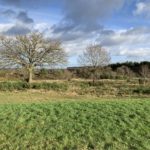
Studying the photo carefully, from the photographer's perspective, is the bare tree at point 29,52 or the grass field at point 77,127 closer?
the grass field at point 77,127

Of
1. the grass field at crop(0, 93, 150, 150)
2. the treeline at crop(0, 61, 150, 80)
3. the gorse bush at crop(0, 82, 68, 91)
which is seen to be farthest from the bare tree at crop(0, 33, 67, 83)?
the grass field at crop(0, 93, 150, 150)

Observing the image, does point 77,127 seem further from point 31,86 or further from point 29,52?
point 29,52

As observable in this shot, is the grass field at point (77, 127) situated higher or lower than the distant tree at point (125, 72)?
lower

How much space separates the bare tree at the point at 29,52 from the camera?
165 ft

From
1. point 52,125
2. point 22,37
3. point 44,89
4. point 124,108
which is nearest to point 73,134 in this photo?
point 52,125

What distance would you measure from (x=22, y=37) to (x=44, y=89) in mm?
14191

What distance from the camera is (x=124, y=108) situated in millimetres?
13383

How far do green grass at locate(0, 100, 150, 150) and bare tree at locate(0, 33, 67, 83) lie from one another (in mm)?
36626

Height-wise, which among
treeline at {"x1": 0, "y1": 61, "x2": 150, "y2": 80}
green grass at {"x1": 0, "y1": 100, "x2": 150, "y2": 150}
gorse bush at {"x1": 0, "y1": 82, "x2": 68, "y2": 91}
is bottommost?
gorse bush at {"x1": 0, "y1": 82, "x2": 68, "y2": 91}

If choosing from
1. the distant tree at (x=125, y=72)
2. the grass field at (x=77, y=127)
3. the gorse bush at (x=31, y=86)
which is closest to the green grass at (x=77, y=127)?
the grass field at (x=77, y=127)

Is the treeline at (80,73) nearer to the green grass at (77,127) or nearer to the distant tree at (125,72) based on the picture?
the distant tree at (125,72)

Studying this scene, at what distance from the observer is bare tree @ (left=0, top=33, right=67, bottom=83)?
50375mm

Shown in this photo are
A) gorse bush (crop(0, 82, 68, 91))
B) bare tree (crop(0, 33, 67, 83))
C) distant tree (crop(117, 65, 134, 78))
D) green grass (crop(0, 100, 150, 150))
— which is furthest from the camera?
distant tree (crop(117, 65, 134, 78))

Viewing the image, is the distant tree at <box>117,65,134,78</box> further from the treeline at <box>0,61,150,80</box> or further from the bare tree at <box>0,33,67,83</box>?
the bare tree at <box>0,33,67,83</box>
